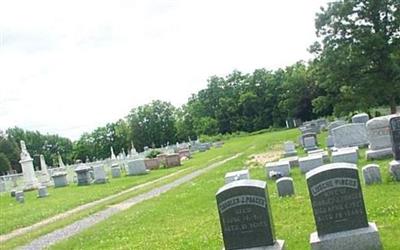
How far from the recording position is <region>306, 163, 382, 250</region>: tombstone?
8625 mm

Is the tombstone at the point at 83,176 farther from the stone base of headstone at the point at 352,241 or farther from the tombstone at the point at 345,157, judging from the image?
the stone base of headstone at the point at 352,241

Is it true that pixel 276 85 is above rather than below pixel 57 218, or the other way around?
above

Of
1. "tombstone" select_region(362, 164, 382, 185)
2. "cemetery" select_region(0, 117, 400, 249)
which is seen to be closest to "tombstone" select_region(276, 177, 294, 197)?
"cemetery" select_region(0, 117, 400, 249)

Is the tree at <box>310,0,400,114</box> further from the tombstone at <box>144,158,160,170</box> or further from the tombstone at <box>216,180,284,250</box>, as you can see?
the tombstone at <box>216,180,284,250</box>

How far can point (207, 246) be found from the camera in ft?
34.9

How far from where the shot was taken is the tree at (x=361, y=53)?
42375 millimetres

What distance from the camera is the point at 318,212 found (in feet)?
29.0

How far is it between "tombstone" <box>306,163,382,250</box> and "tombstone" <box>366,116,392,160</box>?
1137 centimetres

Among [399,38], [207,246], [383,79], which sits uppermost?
[399,38]

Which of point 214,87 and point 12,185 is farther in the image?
point 214,87

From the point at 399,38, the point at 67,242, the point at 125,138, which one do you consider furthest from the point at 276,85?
the point at 67,242

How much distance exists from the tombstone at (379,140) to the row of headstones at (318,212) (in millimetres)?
11376

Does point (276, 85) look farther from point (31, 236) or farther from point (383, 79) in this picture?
point (31, 236)

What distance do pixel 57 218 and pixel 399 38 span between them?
1255 inches
